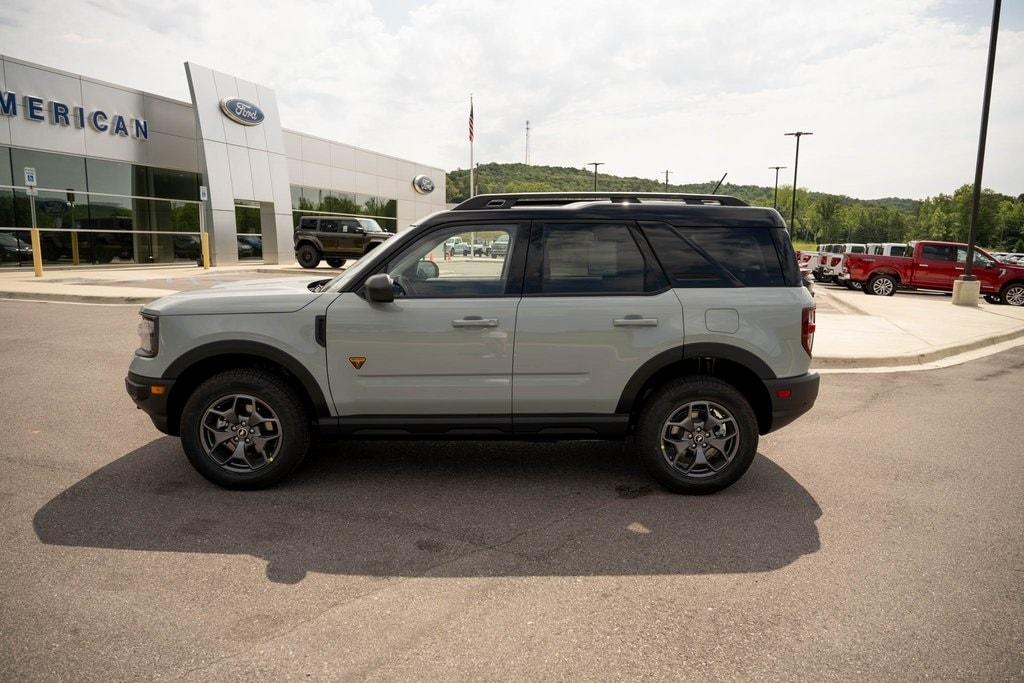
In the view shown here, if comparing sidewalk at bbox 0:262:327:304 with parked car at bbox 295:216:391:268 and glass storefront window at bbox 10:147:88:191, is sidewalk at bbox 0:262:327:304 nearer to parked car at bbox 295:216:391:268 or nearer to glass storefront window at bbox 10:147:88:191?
glass storefront window at bbox 10:147:88:191

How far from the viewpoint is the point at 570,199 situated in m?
4.69

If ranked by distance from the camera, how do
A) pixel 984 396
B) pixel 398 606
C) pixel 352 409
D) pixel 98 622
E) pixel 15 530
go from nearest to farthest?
pixel 98 622 → pixel 398 606 → pixel 15 530 → pixel 352 409 → pixel 984 396

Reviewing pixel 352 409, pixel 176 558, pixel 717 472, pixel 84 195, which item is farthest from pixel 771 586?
pixel 84 195

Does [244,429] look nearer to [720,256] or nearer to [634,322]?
[634,322]

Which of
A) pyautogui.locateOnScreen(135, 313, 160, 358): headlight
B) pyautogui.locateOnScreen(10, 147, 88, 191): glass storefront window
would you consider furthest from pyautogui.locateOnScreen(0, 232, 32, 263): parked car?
pyautogui.locateOnScreen(135, 313, 160, 358): headlight

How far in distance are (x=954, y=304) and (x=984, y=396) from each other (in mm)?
12499

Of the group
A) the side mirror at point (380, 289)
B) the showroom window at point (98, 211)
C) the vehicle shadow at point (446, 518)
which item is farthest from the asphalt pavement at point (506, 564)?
the showroom window at point (98, 211)

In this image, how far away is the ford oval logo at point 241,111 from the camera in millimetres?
27719

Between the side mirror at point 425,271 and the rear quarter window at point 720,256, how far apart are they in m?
1.42

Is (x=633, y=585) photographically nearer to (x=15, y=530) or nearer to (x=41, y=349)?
(x=15, y=530)

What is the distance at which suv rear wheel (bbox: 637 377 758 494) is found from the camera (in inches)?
168

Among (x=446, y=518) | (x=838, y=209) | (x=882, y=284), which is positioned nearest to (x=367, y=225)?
(x=882, y=284)

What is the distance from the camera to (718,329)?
4.28 meters

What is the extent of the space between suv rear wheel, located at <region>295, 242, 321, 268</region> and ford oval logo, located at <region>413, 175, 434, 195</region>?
20.5m
